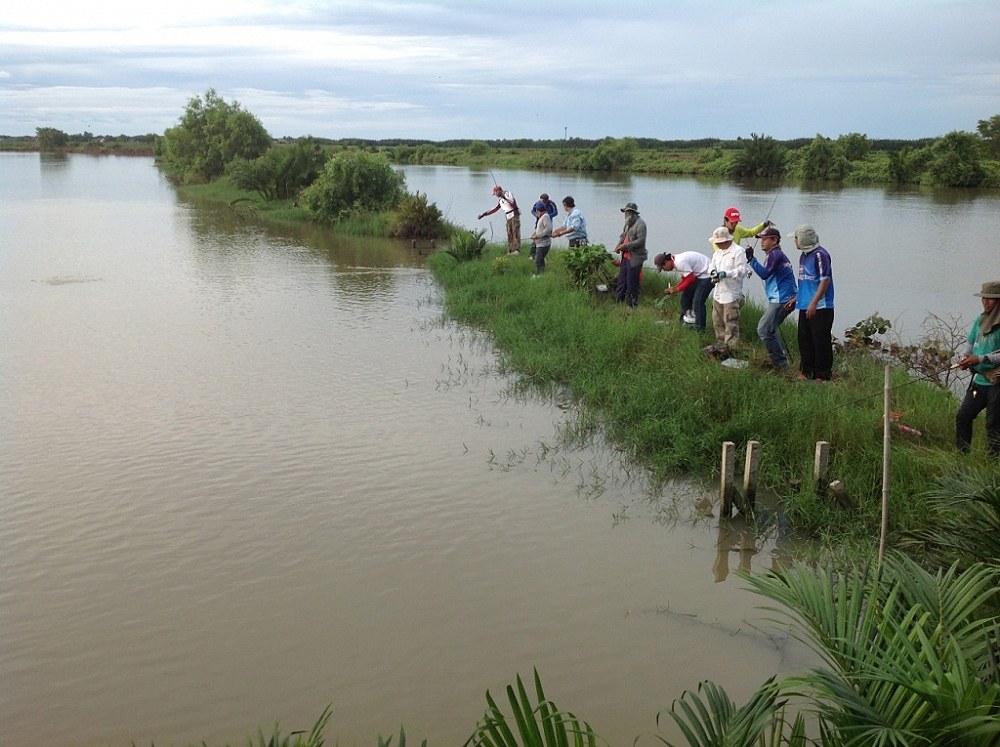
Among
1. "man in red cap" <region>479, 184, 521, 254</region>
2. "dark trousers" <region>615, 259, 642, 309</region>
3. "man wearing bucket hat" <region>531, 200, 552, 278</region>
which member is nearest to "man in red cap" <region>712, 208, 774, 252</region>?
"dark trousers" <region>615, 259, 642, 309</region>

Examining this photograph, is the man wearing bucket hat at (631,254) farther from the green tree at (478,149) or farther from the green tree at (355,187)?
the green tree at (478,149)

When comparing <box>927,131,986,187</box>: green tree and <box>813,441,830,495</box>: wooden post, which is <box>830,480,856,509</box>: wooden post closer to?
<box>813,441,830,495</box>: wooden post

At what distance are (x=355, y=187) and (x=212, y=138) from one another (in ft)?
72.5

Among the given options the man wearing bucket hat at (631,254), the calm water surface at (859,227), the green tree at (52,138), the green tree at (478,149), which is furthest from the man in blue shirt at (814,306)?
the green tree at (52,138)

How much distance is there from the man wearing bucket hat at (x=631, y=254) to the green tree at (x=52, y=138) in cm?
11224

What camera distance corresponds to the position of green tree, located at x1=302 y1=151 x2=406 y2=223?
24.9 m

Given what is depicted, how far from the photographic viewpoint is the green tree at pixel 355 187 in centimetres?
2488

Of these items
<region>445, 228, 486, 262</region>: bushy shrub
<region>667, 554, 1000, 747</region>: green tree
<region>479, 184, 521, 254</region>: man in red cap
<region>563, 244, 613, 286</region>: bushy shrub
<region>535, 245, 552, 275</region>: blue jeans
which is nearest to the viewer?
<region>667, 554, 1000, 747</region>: green tree

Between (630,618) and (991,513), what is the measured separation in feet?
7.03

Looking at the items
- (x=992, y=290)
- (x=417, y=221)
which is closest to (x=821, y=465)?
(x=992, y=290)

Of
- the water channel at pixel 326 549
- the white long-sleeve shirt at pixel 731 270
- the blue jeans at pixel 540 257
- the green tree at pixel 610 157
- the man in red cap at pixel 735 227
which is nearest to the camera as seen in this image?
the water channel at pixel 326 549

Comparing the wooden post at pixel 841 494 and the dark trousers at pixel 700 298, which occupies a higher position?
the dark trousers at pixel 700 298

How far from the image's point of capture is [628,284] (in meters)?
11.5

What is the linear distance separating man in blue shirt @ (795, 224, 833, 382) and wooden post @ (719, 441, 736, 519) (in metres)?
2.39
